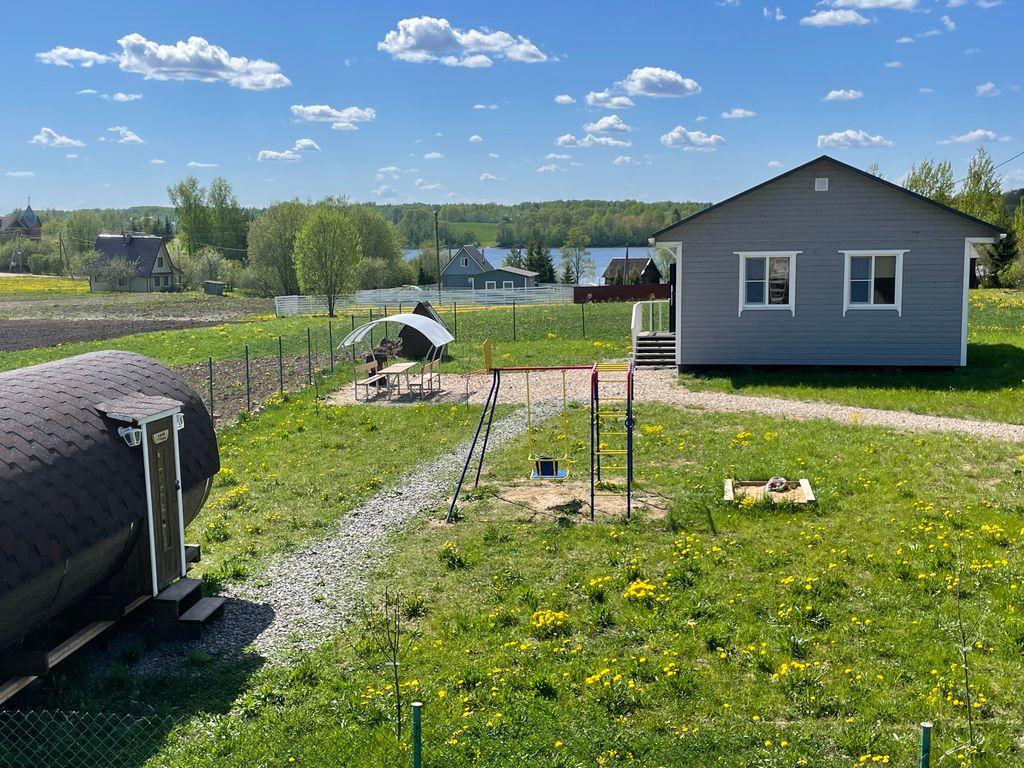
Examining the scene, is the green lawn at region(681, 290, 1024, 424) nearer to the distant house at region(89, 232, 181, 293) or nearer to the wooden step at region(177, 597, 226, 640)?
the wooden step at region(177, 597, 226, 640)

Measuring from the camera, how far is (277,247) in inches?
3061

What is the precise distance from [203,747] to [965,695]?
605cm

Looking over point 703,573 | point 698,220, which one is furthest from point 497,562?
point 698,220

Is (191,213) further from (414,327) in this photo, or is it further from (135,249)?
(414,327)

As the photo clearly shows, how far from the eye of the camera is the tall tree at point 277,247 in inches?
3066

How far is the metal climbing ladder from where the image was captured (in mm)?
12852

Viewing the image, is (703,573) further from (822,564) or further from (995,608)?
(995,608)

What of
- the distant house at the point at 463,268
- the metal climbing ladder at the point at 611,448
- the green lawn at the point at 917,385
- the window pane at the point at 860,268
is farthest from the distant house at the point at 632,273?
the metal climbing ladder at the point at 611,448

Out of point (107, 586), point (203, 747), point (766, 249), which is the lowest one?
point (203, 747)

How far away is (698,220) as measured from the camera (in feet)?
76.8

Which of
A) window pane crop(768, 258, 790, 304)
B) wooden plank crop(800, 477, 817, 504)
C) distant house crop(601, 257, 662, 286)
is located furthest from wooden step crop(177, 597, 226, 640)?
distant house crop(601, 257, 662, 286)

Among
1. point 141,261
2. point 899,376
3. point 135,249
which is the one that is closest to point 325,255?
point 899,376

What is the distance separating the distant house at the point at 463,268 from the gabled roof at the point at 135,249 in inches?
1216

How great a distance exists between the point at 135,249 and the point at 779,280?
87.4 m
